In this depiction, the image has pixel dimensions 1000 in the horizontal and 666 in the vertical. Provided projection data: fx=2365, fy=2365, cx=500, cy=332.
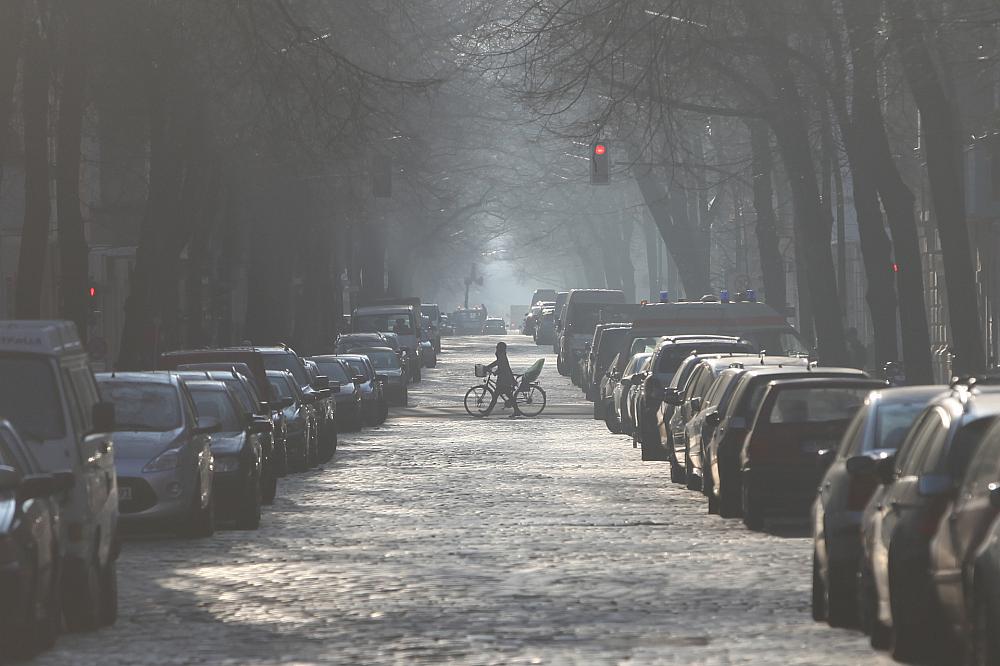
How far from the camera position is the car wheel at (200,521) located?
781 inches

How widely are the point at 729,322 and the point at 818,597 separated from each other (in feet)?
90.7

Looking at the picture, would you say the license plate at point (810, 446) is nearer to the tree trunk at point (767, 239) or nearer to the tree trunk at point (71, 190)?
the tree trunk at point (71, 190)

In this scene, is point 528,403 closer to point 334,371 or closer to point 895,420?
point 334,371

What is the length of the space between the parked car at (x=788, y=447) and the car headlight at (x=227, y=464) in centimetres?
474

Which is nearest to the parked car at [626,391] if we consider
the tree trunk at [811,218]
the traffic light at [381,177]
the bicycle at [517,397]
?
the tree trunk at [811,218]

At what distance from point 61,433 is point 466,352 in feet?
299

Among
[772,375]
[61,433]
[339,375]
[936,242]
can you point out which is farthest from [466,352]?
[61,433]

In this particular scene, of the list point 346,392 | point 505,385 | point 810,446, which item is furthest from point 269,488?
point 505,385

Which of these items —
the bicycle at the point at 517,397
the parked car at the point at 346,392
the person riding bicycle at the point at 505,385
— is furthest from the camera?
the bicycle at the point at 517,397

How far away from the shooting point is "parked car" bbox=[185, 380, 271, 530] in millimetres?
21359

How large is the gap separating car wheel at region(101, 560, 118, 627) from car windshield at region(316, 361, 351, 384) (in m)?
29.3

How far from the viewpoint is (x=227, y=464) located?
2175 centimetres

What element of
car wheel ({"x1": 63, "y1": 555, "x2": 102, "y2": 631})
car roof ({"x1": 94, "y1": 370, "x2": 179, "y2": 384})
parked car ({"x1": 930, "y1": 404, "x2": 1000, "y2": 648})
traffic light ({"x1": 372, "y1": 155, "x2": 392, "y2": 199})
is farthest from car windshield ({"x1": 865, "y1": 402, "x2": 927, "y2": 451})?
traffic light ({"x1": 372, "y1": 155, "x2": 392, "y2": 199})

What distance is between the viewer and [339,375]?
43.6 meters
